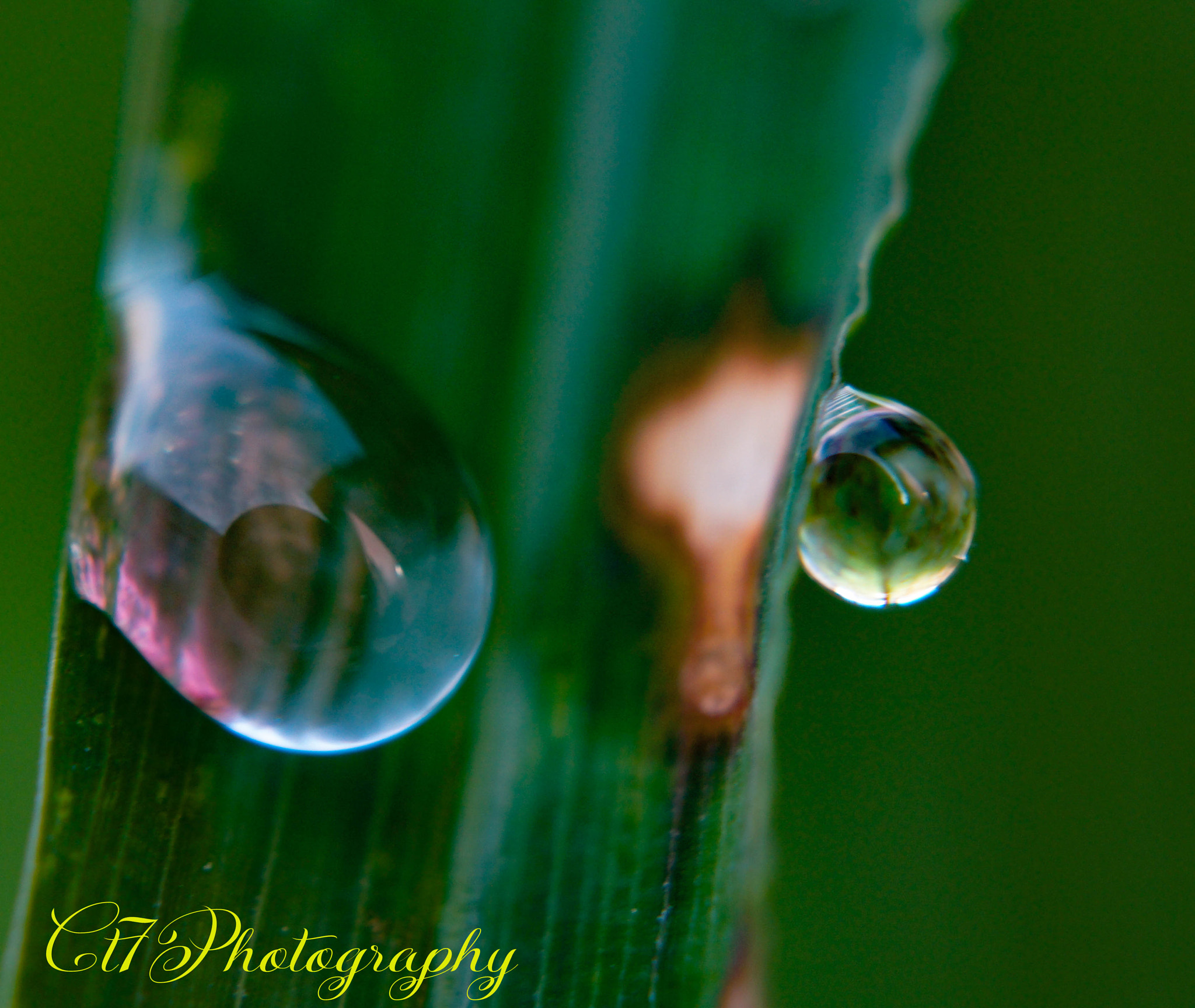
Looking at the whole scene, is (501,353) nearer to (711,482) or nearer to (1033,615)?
(711,482)

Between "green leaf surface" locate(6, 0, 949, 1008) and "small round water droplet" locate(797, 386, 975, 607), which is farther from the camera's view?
"small round water droplet" locate(797, 386, 975, 607)

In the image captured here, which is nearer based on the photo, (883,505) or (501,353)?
(501,353)

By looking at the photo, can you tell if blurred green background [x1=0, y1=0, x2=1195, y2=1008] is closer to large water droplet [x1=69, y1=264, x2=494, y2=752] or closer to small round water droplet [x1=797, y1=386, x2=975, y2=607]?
small round water droplet [x1=797, y1=386, x2=975, y2=607]

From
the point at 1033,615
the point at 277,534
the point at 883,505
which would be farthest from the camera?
the point at 1033,615

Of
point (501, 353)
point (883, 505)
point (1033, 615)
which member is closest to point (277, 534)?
point (501, 353)

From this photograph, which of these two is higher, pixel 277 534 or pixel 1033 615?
pixel 1033 615

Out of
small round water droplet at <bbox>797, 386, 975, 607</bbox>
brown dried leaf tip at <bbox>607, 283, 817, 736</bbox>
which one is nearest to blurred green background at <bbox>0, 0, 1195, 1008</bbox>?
small round water droplet at <bbox>797, 386, 975, 607</bbox>

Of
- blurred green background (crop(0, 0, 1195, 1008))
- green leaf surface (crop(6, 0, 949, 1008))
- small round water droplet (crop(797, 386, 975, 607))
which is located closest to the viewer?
green leaf surface (crop(6, 0, 949, 1008))
